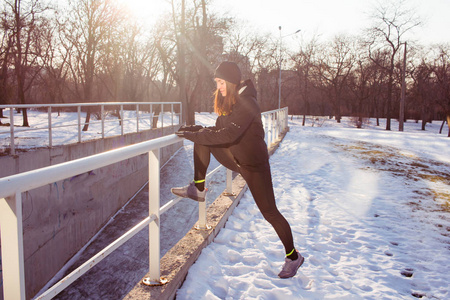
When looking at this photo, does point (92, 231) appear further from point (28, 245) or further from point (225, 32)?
point (225, 32)

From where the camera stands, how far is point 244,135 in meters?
2.60

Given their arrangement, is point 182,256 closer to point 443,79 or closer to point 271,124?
point 271,124

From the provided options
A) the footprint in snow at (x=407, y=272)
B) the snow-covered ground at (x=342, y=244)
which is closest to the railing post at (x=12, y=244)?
the snow-covered ground at (x=342, y=244)

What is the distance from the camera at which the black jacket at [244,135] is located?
2.53 metres

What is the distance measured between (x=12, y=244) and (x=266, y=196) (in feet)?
6.06

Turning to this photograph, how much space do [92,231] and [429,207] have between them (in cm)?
906

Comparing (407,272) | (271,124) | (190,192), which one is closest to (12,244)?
(190,192)

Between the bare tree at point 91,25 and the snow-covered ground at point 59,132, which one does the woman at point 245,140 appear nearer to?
the snow-covered ground at point 59,132

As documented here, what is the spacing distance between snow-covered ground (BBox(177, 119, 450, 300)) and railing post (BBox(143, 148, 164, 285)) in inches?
10.6

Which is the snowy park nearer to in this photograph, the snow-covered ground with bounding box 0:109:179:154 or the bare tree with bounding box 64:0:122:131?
the snow-covered ground with bounding box 0:109:179:154

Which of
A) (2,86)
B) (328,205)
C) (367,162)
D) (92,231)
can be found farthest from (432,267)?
(2,86)

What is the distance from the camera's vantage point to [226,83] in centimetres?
271

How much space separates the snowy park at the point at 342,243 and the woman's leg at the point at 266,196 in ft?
1.27

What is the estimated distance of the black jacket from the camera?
253 centimetres
